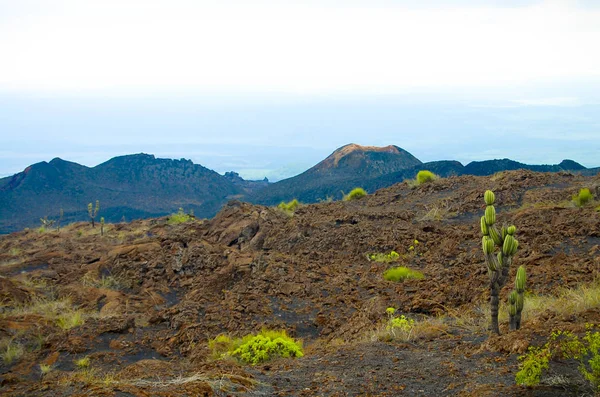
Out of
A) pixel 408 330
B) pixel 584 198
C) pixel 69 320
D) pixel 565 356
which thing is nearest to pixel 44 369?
pixel 69 320

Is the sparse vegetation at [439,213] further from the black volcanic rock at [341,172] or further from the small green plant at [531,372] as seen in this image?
the black volcanic rock at [341,172]

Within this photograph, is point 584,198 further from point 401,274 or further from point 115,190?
point 115,190

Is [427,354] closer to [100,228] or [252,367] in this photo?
[252,367]

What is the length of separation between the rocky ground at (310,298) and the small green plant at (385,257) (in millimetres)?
212

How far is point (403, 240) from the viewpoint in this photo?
52.4 feet

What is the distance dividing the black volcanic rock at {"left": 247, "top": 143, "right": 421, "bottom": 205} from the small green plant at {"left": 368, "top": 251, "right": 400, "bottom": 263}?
28.2m

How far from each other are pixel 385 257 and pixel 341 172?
34.2 meters

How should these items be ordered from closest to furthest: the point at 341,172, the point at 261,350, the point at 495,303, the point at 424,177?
1. the point at 495,303
2. the point at 261,350
3. the point at 424,177
4. the point at 341,172

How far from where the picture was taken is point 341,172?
161ft

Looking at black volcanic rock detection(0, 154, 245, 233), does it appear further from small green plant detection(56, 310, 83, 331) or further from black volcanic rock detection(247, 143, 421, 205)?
small green plant detection(56, 310, 83, 331)

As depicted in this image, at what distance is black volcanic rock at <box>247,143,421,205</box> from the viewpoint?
45.8 meters

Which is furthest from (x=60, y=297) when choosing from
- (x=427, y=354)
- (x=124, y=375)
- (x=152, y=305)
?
(x=427, y=354)

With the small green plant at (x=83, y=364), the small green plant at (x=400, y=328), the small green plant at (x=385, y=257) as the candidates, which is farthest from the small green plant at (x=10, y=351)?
the small green plant at (x=385, y=257)

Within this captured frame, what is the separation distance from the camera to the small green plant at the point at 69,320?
11.7 metres
